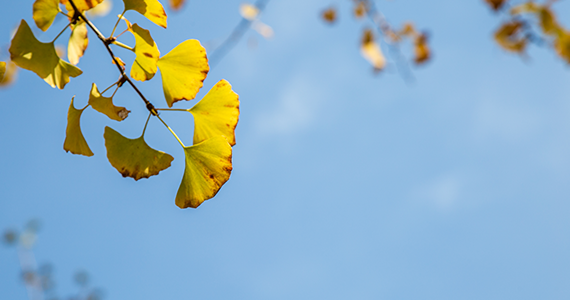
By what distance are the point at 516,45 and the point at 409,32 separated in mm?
821

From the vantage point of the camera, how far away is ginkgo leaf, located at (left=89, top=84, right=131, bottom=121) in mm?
305

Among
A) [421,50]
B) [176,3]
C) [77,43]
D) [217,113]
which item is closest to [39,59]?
[77,43]

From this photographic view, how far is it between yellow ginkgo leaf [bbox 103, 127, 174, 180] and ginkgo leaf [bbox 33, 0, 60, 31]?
112mm

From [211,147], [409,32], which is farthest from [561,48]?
[409,32]

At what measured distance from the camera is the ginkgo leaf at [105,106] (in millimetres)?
305

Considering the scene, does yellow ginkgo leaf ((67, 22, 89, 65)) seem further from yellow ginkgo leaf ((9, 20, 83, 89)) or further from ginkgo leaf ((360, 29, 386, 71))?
ginkgo leaf ((360, 29, 386, 71))

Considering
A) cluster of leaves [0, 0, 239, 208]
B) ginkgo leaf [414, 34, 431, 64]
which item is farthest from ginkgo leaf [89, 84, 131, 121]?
ginkgo leaf [414, 34, 431, 64]

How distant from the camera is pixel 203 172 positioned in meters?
0.36

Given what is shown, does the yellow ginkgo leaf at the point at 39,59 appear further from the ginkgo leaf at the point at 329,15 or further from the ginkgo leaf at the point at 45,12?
the ginkgo leaf at the point at 329,15

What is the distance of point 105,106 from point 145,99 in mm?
38

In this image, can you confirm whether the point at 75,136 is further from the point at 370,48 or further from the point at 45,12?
the point at 370,48

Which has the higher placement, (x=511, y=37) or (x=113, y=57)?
(x=511, y=37)

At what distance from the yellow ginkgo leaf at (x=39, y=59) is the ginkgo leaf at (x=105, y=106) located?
49mm

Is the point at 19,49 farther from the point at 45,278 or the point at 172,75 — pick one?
the point at 45,278
